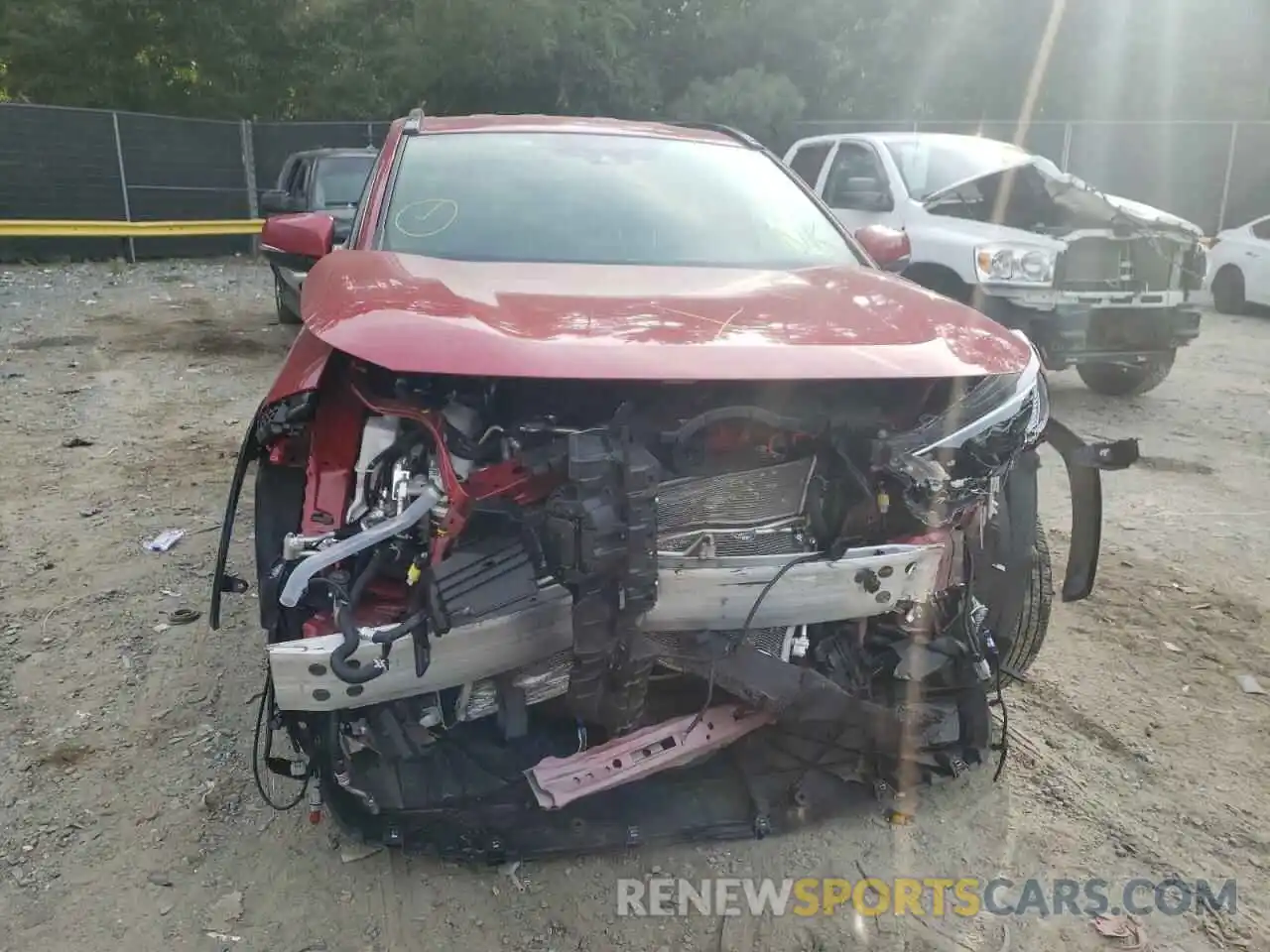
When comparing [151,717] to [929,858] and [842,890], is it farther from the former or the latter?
[929,858]

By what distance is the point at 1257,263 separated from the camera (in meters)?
11.7

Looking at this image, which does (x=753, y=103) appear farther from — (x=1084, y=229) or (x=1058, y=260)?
(x=1058, y=260)

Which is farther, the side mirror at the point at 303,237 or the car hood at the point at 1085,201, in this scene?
the car hood at the point at 1085,201

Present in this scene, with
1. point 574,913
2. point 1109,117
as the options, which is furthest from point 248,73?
point 574,913

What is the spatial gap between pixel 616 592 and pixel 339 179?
29.6 feet

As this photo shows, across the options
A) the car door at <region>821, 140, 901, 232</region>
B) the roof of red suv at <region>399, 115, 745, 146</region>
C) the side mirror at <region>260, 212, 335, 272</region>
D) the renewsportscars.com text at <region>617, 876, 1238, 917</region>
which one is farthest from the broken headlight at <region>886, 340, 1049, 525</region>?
the car door at <region>821, 140, 901, 232</region>

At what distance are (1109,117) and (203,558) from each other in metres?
18.9

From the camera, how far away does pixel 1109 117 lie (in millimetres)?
18344

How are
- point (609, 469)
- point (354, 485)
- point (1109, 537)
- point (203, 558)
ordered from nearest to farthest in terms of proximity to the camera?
point (609, 469), point (354, 485), point (203, 558), point (1109, 537)

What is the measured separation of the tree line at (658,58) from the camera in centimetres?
1770

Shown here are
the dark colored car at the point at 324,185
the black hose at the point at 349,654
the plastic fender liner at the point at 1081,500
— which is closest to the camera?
the black hose at the point at 349,654

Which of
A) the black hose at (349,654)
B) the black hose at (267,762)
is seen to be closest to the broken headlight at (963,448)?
the black hose at (349,654)

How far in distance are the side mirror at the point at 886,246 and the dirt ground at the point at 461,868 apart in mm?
1530

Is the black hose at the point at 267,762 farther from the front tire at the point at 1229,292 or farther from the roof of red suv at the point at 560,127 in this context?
the front tire at the point at 1229,292
